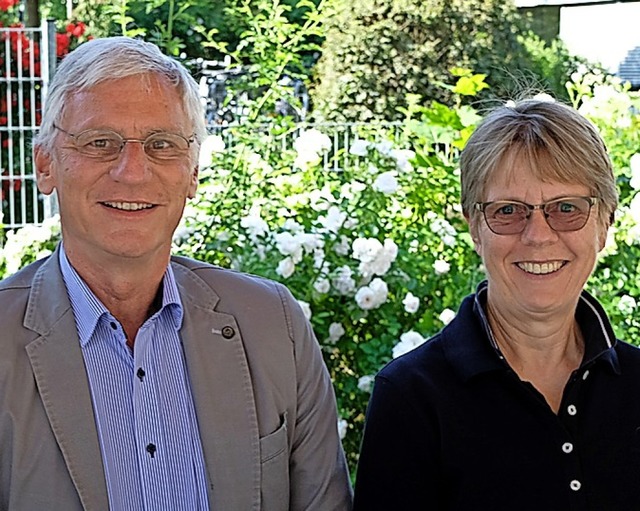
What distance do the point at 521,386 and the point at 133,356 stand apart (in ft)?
2.38

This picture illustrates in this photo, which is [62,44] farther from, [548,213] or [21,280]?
[548,213]

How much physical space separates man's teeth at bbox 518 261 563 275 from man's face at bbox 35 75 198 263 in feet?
2.21

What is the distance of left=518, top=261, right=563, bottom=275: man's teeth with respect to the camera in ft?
6.28

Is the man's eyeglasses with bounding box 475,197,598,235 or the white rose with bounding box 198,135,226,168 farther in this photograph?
the white rose with bounding box 198,135,226,168

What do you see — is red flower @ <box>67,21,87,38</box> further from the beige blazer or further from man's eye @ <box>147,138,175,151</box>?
man's eye @ <box>147,138,175,151</box>

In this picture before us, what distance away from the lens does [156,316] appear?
199 centimetres

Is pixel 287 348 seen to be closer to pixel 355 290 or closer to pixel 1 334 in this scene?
pixel 1 334

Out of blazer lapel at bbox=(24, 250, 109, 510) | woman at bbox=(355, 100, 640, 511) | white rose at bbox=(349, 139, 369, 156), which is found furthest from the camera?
white rose at bbox=(349, 139, 369, 156)

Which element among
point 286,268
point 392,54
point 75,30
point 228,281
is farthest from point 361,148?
point 392,54

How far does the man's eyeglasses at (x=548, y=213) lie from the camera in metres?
1.91

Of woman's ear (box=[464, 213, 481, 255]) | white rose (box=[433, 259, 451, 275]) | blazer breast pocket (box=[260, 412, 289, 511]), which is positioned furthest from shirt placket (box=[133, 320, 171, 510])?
white rose (box=[433, 259, 451, 275])

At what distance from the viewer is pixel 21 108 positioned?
662 cm

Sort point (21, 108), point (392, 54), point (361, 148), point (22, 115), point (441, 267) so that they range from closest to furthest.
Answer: point (441, 267) → point (361, 148) → point (21, 108) → point (22, 115) → point (392, 54)

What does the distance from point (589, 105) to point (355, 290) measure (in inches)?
68.5
